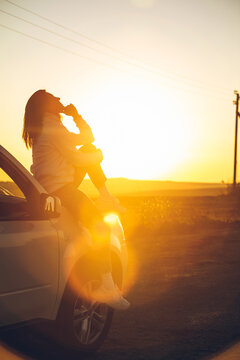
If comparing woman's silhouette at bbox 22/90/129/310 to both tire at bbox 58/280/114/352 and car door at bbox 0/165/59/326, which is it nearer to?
tire at bbox 58/280/114/352

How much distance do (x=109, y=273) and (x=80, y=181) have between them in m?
0.94

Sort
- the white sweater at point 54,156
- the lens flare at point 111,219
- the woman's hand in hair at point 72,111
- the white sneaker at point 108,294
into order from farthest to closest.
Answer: the woman's hand in hair at point 72,111, the lens flare at point 111,219, the white sweater at point 54,156, the white sneaker at point 108,294

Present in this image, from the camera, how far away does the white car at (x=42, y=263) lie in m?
3.85

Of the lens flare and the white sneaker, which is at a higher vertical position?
the lens flare

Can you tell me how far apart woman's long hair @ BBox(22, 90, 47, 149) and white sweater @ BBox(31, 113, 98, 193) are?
0.16ft

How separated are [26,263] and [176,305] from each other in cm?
317

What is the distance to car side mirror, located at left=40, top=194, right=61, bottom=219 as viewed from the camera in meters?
4.08

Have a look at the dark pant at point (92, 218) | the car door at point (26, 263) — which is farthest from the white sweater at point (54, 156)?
the car door at point (26, 263)

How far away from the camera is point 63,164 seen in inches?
196

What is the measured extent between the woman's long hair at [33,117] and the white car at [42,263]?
504mm

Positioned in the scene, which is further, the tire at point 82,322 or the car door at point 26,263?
the tire at point 82,322

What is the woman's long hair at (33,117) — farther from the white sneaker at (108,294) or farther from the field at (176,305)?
the field at (176,305)

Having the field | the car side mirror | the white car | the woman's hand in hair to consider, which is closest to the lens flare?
the white car

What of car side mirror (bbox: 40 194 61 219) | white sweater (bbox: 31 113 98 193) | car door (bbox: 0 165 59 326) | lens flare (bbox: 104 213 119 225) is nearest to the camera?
car door (bbox: 0 165 59 326)
